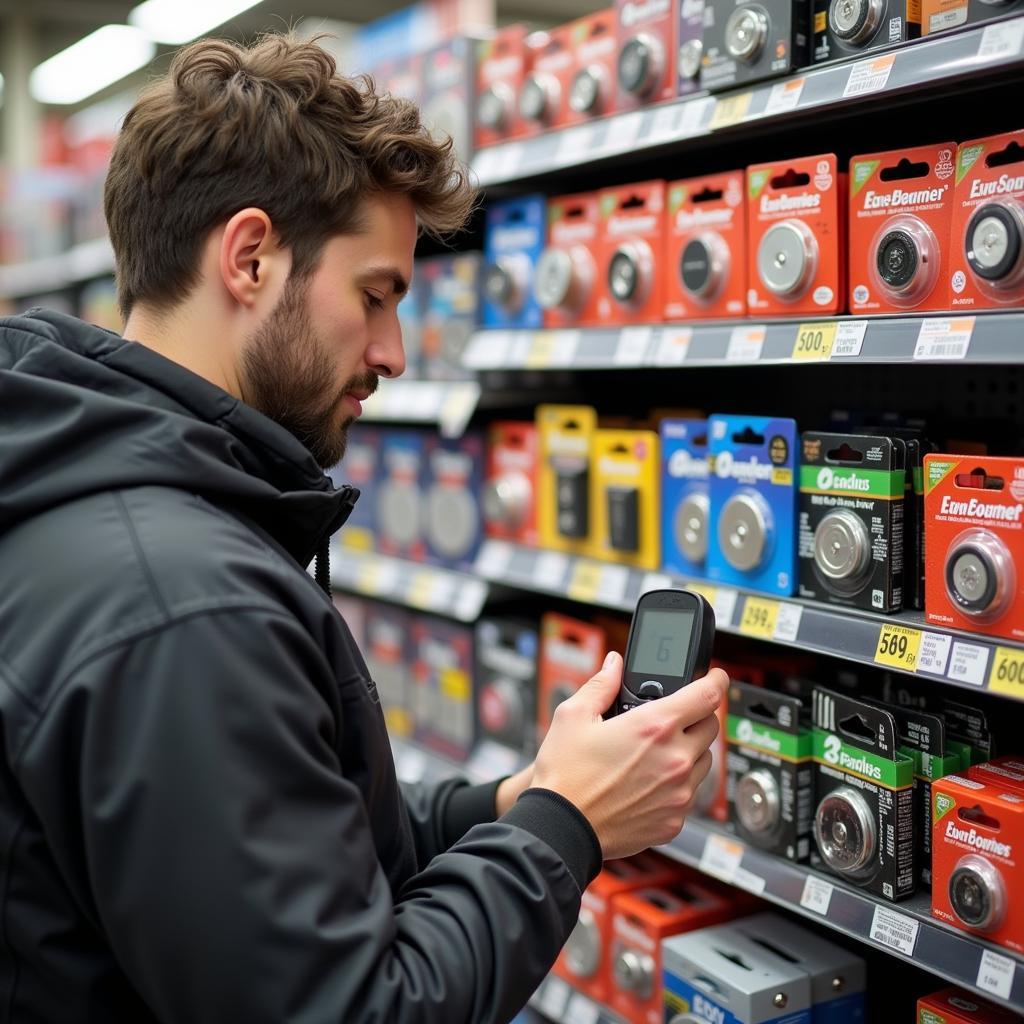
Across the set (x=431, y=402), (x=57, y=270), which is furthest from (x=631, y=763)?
(x=57, y=270)

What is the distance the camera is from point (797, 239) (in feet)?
5.37

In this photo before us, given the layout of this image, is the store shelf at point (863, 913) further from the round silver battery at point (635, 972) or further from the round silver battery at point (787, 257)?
the round silver battery at point (787, 257)

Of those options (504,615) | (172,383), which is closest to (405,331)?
(504,615)

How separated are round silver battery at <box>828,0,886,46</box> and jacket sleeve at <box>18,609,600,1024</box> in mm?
1136

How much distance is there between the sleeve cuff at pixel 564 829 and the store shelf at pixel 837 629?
1.75 feet

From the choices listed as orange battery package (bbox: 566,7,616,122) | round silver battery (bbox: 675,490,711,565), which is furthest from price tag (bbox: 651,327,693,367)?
orange battery package (bbox: 566,7,616,122)

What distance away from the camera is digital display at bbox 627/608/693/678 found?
4.51 feet

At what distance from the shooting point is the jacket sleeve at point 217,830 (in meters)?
0.90

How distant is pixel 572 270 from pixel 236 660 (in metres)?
1.35

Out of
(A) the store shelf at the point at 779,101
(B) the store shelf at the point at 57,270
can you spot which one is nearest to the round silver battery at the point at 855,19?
(A) the store shelf at the point at 779,101

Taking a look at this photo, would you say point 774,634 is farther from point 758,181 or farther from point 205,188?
point 205,188

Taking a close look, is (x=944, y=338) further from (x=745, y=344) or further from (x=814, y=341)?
(x=745, y=344)

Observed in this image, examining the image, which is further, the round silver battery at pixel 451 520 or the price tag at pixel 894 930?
the round silver battery at pixel 451 520

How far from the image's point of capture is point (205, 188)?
3.85ft
